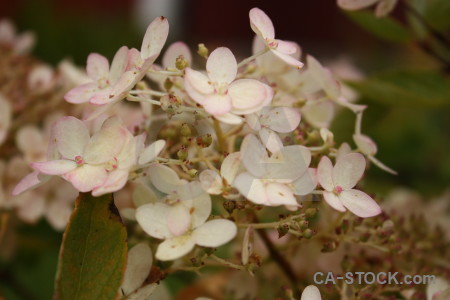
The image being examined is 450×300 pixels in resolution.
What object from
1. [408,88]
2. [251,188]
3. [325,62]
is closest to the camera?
[251,188]

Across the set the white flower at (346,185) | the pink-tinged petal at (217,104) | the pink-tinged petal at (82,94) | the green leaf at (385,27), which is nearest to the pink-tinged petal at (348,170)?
the white flower at (346,185)

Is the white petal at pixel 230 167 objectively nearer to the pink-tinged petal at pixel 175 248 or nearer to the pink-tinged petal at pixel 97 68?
the pink-tinged petal at pixel 175 248

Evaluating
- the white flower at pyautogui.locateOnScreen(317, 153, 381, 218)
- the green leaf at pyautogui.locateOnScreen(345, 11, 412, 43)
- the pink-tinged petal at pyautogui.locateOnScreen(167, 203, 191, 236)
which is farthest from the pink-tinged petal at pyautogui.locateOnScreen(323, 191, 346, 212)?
the green leaf at pyautogui.locateOnScreen(345, 11, 412, 43)

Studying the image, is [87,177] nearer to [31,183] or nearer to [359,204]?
[31,183]

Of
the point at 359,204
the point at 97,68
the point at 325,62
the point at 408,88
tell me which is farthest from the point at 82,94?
the point at 325,62

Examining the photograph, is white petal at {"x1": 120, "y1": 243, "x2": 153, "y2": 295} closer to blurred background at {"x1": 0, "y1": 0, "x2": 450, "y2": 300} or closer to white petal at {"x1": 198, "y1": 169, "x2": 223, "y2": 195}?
white petal at {"x1": 198, "y1": 169, "x2": 223, "y2": 195}

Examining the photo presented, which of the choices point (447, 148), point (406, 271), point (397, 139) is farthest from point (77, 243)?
point (447, 148)
